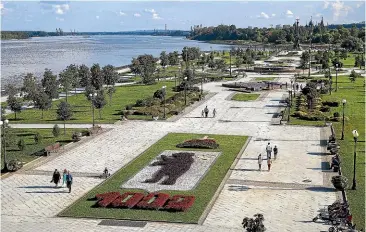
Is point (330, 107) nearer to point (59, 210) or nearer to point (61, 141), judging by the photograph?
point (61, 141)

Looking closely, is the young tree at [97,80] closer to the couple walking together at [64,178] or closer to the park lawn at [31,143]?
the park lawn at [31,143]

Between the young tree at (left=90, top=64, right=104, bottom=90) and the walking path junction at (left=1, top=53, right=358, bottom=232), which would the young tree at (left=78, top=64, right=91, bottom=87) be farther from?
the walking path junction at (left=1, top=53, right=358, bottom=232)

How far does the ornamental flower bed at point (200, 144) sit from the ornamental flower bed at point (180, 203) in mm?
9775

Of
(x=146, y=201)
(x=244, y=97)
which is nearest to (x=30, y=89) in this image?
(x=244, y=97)

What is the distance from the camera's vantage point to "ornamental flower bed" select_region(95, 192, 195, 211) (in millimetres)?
20344

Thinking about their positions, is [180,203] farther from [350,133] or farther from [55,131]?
[350,133]

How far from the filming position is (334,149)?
28922 mm

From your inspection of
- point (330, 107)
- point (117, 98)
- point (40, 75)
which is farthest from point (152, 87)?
point (40, 75)

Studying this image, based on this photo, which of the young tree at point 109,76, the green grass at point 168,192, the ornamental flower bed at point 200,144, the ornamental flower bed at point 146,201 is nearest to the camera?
the green grass at point 168,192

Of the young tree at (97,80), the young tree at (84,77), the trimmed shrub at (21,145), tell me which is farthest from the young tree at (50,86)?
the trimmed shrub at (21,145)

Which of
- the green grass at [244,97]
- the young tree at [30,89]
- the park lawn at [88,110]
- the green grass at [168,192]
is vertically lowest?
the green grass at [168,192]

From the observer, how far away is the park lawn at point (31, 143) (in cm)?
2961

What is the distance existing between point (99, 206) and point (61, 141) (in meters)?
13.9

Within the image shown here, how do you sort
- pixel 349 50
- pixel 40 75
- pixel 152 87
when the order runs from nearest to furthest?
pixel 152 87, pixel 40 75, pixel 349 50
